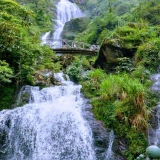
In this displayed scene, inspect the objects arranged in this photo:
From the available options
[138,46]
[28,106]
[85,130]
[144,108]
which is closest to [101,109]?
[85,130]

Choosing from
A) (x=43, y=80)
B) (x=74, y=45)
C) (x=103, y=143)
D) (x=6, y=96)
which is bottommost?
(x=103, y=143)

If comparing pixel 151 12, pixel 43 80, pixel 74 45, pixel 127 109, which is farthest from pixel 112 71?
pixel 151 12

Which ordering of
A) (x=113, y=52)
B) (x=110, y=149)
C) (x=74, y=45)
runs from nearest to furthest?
1. (x=110, y=149)
2. (x=113, y=52)
3. (x=74, y=45)

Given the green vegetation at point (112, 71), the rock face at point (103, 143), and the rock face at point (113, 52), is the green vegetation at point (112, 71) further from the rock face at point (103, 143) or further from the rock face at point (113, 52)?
the rock face at point (103, 143)

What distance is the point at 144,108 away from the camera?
282 inches

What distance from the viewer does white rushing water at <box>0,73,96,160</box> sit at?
7.12 metres

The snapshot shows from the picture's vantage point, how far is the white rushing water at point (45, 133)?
7121 mm

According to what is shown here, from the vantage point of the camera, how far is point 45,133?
7719mm

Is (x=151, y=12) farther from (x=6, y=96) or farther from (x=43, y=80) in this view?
(x=6, y=96)

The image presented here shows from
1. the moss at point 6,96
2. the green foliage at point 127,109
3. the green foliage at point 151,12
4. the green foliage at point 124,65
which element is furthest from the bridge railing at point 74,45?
the green foliage at point 127,109

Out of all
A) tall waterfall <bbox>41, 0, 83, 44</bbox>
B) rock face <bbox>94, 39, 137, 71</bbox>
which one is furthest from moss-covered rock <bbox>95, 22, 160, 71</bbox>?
tall waterfall <bbox>41, 0, 83, 44</bbox>

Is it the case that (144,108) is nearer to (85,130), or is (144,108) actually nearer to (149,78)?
(85,130)

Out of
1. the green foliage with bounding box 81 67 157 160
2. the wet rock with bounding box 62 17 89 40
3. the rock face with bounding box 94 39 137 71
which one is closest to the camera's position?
the green foliage with bounding box 81 67 157 160

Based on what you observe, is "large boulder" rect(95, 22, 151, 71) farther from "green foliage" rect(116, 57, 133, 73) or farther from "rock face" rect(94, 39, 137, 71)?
"green foliage" rect(116, 57, 133, 73)
